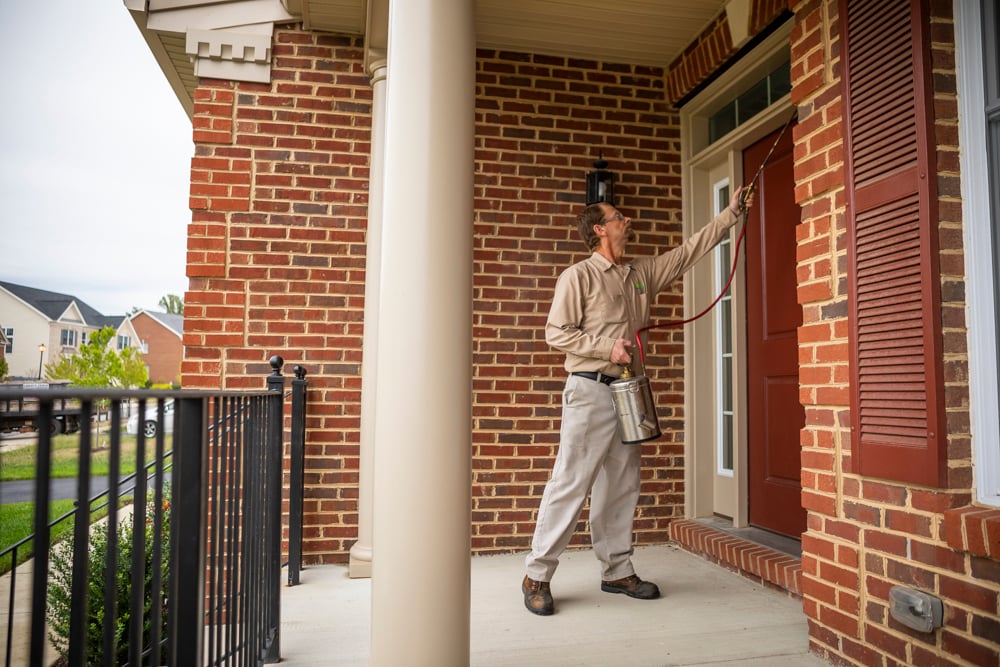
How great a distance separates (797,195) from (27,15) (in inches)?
1455

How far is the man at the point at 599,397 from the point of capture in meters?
2.94

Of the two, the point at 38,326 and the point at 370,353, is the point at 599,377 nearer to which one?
the point at 370,353

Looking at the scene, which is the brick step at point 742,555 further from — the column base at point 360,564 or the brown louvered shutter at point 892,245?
the column base at point 360,564

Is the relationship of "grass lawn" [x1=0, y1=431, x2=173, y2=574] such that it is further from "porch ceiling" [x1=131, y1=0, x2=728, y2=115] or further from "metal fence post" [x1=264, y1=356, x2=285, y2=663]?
"porch ceiling" [x1=131, y1=0, x2=728, y2=115]

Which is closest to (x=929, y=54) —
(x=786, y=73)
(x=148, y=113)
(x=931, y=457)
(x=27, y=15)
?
(x=931, y=457)

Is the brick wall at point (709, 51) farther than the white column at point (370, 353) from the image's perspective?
No

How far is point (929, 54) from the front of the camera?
1.97 m

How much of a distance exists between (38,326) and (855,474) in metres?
47.6

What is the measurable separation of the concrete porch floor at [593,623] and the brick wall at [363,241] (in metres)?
0.57

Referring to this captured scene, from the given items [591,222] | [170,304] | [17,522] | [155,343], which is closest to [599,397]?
[591,222]

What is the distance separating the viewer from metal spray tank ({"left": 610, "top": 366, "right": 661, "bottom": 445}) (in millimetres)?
2869

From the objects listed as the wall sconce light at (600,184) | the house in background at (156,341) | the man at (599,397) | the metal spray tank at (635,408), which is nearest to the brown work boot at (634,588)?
the man at (599,397)

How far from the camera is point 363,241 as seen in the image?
12.7 feet

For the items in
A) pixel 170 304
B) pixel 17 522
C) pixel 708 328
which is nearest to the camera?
pixel 17 522
